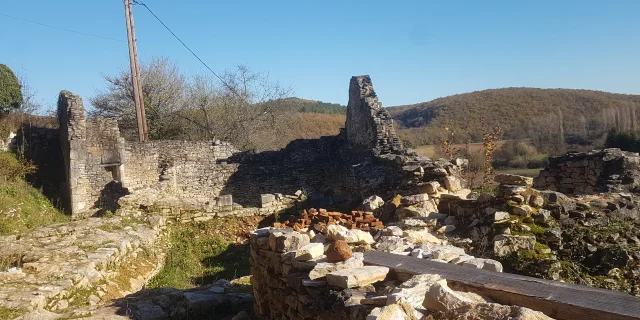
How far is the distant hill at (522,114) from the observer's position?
37.0 m

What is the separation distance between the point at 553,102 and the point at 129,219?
168ft

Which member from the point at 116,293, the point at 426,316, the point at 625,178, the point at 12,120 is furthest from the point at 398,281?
the point at 12,120

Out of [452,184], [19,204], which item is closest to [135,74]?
[19,204]

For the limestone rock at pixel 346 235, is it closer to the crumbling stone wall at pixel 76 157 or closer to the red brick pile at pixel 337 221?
the red brick pile at pixel 337 221

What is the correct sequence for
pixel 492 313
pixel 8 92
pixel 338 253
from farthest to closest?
pixel 8 92
pixel 338 253
pixel 492 313

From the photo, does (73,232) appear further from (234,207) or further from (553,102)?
(553,102)

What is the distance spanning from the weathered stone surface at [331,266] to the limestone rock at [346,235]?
775 mm

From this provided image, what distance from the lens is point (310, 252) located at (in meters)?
4.61

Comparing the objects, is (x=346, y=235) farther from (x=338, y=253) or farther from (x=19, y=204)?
(x=19, y=204)

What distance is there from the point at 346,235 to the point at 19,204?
11420mm

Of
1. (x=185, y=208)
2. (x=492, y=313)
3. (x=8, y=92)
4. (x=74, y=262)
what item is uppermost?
(x=8, y=92)

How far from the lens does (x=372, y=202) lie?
8.62 m

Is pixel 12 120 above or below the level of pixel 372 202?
above

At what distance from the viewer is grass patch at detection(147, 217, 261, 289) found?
30.0 ft
